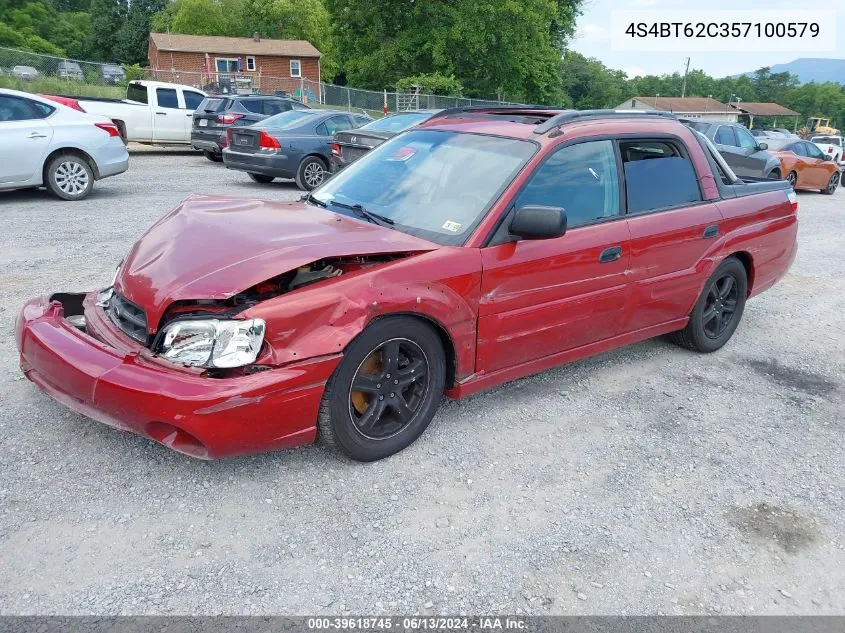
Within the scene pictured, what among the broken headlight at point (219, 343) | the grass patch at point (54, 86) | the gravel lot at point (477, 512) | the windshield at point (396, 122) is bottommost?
the gravel lot at point (477, 512)

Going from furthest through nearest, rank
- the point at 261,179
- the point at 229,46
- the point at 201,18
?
the point at 201,18 < the point at 229,46 < the point at 261,179

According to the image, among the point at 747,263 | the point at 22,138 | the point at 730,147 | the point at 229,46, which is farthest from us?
the point at 229,46

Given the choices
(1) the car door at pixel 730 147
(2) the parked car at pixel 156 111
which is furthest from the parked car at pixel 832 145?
(2) the parked car at pixel 156 111

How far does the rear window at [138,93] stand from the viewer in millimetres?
16609

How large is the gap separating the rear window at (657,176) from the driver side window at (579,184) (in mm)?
156

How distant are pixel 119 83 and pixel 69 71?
166 inches

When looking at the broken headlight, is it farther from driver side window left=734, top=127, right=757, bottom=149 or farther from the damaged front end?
driver side window left=734, top=127, right=757, bottom=149

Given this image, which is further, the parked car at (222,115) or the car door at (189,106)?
the car door at (189,106)

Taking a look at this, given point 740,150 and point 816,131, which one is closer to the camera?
point 740,150

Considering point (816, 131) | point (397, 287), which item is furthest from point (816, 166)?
point (816, 131)

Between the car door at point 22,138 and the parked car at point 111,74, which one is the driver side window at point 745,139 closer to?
the car door at point 22,138

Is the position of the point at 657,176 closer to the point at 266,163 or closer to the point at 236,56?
the point at 266,163

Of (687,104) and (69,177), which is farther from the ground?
(687,104)

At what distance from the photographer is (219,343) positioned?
2.88 m
